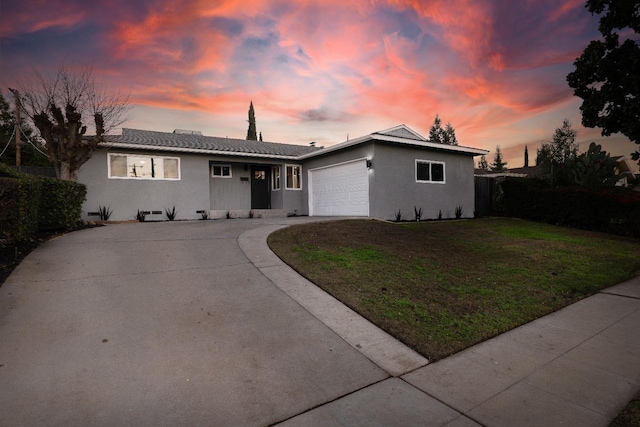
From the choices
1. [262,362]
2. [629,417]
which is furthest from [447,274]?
[262,362]

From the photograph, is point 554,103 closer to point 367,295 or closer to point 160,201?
point 367,295

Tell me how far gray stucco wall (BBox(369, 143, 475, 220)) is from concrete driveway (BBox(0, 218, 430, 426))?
8953mm

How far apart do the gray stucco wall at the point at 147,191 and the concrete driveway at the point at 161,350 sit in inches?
344

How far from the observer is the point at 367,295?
454 cm

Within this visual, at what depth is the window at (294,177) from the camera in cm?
1719

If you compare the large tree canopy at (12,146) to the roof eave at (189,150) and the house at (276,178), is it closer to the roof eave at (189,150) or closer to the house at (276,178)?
the house at (276,178)

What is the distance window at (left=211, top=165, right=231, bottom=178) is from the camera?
16625 millimetres

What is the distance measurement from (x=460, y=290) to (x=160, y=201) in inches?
516

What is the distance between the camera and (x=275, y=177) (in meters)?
17.7

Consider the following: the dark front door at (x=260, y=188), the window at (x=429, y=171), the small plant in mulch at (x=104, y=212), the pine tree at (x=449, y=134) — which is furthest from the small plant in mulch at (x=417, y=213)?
the pine tree at (x=449, y=134)

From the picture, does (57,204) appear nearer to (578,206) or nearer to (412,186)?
(412,186)

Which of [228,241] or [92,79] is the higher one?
[92,79]

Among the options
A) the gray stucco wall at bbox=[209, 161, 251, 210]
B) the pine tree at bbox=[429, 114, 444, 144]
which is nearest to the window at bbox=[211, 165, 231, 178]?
the gray stucco wall at bbox=[209, 161, 251, 210]

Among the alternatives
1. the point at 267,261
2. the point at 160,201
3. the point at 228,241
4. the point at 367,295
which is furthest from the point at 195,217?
the point at 367,295
